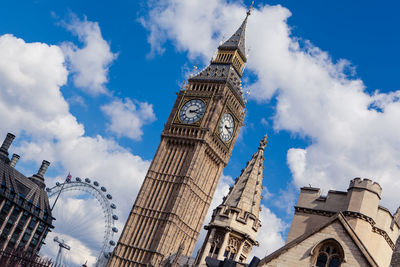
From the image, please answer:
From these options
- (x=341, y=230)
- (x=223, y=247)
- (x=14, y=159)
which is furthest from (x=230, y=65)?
(x=341, y=230)

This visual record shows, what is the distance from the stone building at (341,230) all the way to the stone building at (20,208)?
297ft

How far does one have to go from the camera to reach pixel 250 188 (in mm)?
26375

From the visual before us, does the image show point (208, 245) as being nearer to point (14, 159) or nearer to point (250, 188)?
point (250, 188)

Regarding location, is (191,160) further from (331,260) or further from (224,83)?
(331,260)

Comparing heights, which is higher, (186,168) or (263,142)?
(186,168)

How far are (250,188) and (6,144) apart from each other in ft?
360

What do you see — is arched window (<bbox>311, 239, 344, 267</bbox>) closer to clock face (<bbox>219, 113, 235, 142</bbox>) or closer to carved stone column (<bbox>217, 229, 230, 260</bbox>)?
carved stone column (<bbox>217, 229, 230, 260</bbox>)

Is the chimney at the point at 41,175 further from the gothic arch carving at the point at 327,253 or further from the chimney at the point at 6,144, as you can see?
the gothic arch carving at the point at 327,253

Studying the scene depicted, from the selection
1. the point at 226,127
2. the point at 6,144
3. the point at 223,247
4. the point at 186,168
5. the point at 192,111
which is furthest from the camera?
the point at 6,144

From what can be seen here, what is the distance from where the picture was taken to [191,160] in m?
86.7

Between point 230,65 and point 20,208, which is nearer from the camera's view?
point 230,65

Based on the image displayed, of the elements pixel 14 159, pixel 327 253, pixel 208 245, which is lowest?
pixel 208 245

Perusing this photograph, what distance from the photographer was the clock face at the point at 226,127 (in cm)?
9194

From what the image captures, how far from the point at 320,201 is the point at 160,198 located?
6171cm
